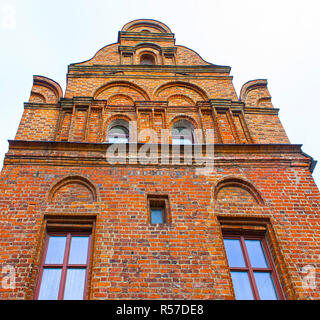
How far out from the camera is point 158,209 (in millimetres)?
6578

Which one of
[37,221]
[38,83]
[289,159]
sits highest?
[38,83]

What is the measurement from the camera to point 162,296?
5.03m

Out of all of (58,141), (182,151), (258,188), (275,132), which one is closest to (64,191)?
(58,141)

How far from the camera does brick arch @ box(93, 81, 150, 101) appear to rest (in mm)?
9195

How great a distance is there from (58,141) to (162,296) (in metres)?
4.04

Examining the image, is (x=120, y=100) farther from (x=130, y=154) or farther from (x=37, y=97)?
(x=130, y=154)

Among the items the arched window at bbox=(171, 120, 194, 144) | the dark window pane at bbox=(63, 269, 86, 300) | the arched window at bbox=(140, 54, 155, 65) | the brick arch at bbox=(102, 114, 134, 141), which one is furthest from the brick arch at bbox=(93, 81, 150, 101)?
the dark window pane at bbox=(63, 269, 86, 300)

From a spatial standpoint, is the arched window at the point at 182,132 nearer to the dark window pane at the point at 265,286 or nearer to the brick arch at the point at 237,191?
the brick arch at the point at 237,191

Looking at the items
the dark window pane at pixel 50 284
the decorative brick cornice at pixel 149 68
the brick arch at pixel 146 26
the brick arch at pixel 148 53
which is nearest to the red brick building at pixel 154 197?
the dark window pane at pixel 50 284

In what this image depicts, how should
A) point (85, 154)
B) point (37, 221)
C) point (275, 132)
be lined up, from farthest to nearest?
point (275, 132) → point (85, 154) → point (37, 221)

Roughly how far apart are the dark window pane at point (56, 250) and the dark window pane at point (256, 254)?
3283mm

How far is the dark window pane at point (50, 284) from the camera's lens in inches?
208

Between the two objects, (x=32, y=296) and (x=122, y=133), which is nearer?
(x=32, y=296)

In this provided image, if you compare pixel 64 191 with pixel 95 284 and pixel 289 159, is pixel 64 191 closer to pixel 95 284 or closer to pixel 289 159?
pixel 95 284
